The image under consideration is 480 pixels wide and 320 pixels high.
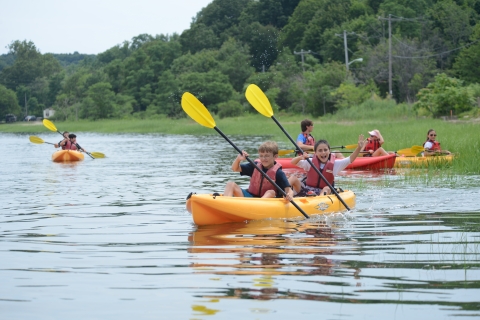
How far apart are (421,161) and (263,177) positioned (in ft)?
20.8

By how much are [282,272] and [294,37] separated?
226 ft

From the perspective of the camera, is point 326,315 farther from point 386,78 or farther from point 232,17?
point 232,17

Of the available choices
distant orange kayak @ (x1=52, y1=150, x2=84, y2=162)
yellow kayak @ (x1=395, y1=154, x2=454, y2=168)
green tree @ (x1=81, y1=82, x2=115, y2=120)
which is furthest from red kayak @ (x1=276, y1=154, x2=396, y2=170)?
green tree @ (x1=81, y1=82, x2=115, y2=120)

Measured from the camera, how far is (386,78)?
4662 centimetres

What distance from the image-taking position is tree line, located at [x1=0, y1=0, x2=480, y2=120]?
142ft

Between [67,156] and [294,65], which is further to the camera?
[294,65]

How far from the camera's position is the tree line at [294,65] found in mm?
43188

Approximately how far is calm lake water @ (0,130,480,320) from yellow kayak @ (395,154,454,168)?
8.34 feet

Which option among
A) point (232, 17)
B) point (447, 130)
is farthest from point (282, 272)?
point (232, 17)

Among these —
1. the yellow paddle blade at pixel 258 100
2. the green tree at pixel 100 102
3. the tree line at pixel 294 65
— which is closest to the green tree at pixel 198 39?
the tree line at pixel 294 65

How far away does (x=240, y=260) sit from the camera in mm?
5883

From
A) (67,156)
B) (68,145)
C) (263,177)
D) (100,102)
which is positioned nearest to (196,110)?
(263,177)

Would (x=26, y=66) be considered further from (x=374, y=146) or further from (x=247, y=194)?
(x=247, y=194)

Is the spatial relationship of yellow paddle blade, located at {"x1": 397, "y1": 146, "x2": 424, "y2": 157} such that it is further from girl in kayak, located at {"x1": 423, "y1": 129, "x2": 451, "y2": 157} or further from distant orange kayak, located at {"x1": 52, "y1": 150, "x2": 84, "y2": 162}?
distant orange kayak, located at {"x1": 52, "y1": 150, "x2": 84, "y2": 162}
